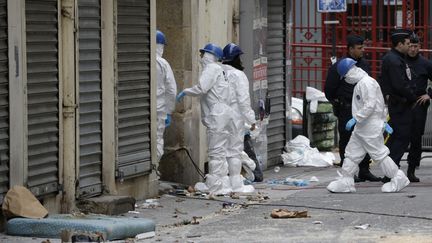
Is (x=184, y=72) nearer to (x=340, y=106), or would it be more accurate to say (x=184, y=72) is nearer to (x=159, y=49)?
(x=159, y=49)

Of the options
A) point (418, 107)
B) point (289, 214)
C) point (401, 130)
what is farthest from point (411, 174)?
point (289, 214)

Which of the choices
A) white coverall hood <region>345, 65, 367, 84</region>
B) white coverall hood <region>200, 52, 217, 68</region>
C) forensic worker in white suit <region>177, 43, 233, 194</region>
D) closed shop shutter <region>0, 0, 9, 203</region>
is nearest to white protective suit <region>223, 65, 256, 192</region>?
forensic worker in white suit <region>177, 43, 233, 194</region>

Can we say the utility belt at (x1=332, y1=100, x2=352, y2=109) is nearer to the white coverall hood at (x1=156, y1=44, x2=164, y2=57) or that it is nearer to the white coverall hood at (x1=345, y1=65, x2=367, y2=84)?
the white coverall hood at (x1=345, y1=65, x2=367, y2=84)

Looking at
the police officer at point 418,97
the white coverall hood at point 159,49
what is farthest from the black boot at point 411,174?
the white coverall hood at point 159,49

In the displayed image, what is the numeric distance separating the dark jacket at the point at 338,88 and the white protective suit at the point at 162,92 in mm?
2149

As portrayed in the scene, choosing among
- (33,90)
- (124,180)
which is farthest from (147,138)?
(33,90)

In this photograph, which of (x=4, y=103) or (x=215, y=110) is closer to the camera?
(x=4, y=103)

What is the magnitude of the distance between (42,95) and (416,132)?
5551 millimetres

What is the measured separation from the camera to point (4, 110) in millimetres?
11781

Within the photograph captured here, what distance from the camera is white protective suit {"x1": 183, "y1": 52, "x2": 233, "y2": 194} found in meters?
15.1

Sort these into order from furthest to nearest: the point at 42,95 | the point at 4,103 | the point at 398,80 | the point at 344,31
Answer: the point at 344,31
the point at 398,80
the point at 42,95
the point at 4,103

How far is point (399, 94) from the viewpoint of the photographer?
16.0 metres

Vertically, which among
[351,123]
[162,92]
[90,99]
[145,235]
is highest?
[90,99]

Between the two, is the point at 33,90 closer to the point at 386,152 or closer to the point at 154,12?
the point at 154,12
